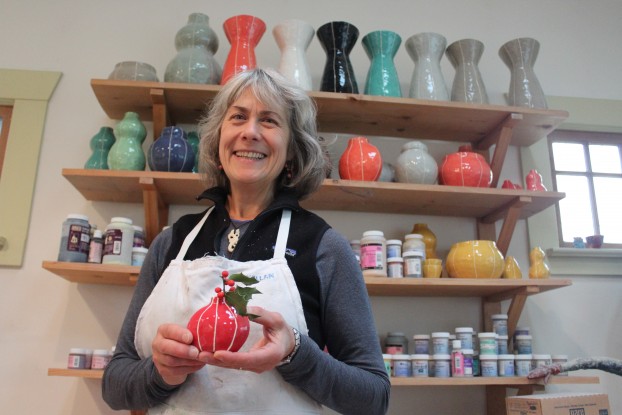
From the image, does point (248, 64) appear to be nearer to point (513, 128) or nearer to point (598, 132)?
point (513, 128)

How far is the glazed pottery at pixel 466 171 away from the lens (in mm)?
1744

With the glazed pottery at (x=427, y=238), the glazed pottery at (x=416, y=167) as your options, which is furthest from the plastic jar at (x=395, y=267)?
the glazed pottery at (x=416, y=167)

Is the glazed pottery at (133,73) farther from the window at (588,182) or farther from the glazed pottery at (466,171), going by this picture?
the window at (588,182)

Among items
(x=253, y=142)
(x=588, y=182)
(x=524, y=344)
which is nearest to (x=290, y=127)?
(x=253, y=142)

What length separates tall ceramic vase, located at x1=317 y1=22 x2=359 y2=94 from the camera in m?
1.78

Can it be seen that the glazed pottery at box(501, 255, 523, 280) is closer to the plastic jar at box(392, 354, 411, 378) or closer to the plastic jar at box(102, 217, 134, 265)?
the plastic jar at box(392, 354, 411, 378)

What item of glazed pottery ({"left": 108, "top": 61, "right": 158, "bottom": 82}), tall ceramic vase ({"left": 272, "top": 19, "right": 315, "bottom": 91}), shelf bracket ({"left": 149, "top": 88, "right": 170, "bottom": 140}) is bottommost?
shelf bracket ({"left": 149, "top": 88, "right": 170, "bottom": 140})

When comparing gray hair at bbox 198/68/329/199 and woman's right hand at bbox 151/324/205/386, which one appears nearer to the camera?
woman's right hand at bbox 151/324/205/386

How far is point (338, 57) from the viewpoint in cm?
182

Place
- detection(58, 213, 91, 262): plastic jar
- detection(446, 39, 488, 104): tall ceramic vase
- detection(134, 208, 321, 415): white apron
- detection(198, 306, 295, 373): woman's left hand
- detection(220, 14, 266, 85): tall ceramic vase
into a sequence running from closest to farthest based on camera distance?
detection(198, 306, 295, 373): woman's left hand
detection(134, 208, 321, 415): white apron
detection(58, 213, 91, 262): plastic jar
detection(220, 14, 266, 85): tall ceramic vase
detection(446, 39, 488, 104): tall ceramic vase

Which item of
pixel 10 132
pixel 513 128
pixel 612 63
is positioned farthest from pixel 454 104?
pixel 10 132

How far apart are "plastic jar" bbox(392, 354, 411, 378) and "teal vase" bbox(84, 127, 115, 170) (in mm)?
1096

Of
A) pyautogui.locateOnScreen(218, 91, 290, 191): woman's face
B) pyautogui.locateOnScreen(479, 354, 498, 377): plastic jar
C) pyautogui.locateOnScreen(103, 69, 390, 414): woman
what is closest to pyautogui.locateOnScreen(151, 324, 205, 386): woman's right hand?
pyautogui.locateOnScreen(103, 69, 390, 414): woman

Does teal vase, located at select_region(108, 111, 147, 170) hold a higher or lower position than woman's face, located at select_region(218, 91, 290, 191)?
higher
